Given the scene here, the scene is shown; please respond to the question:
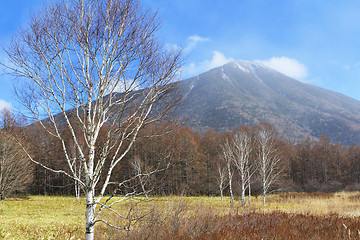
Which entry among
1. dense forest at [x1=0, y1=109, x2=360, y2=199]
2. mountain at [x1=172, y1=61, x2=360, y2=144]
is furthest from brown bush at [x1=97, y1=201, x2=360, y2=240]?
mountain at [x1=172, y1=61, x2=360, y2=144]

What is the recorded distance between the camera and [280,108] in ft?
430

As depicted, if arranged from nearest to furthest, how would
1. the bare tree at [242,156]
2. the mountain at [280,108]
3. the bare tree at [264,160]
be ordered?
the bare tree at [242,156]
the bare tree at [264,160]
the mountain at [280,108]

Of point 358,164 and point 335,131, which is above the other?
point 335,131

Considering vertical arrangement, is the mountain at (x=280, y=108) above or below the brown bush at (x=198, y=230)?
above

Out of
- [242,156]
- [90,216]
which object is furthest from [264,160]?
[90,216]

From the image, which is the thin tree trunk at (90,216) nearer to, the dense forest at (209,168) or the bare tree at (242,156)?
the bare tree at (242,156)

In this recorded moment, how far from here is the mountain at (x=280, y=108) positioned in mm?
97938

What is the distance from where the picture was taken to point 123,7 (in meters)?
3.78

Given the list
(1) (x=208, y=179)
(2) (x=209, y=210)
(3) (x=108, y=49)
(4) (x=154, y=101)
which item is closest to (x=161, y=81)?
(4) (x=154, y=101)

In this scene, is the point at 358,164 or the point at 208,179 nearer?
the point at 208,179

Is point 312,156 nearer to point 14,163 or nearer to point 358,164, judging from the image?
point 358,164

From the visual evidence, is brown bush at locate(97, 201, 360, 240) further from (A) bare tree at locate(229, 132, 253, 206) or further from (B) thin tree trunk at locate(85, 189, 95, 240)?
(A) bare tree at locate(229, 132, 253, 206)

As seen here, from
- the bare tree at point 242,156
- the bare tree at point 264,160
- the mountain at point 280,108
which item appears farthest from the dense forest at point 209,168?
the mountain at point 280,108

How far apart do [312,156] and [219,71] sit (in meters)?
156
